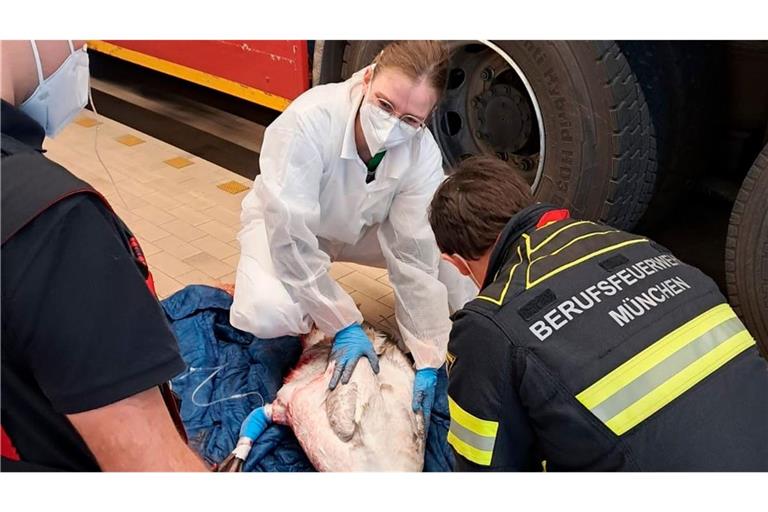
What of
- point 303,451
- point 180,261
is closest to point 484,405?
point 303,451

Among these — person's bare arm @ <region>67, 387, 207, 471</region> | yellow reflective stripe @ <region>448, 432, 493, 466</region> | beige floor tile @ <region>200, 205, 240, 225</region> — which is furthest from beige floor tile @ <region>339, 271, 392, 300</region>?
person's bare arm @ <region>67, 387, 207, 471</region>

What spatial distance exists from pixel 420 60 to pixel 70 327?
1.47m

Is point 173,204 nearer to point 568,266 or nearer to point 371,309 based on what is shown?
point 371,309

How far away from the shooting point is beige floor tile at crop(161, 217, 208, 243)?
341 centimetres

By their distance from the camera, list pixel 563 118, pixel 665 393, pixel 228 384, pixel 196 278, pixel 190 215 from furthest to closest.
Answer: pixel 190 215, pixel 196 278, pixel 563 118, pixel 228 384, pixel 665 393

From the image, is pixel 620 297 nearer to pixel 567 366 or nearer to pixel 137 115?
pixel 567 366

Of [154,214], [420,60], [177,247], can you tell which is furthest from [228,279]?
[420,60]

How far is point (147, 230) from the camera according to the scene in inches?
137

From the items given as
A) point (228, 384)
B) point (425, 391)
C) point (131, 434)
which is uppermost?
point (131, 434)

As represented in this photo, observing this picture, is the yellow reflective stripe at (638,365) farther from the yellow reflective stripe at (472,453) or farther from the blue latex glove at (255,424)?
the blue latex glove at (255,424)

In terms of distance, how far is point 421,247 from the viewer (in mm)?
2574

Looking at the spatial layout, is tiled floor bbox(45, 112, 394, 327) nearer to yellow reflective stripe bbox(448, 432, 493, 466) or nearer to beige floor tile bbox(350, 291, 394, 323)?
beige floor tile bbox(350, 291, 394, 323)

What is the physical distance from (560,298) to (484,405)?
0.76 ft

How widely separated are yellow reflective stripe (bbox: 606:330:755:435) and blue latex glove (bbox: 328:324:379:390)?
1102 millimetres
